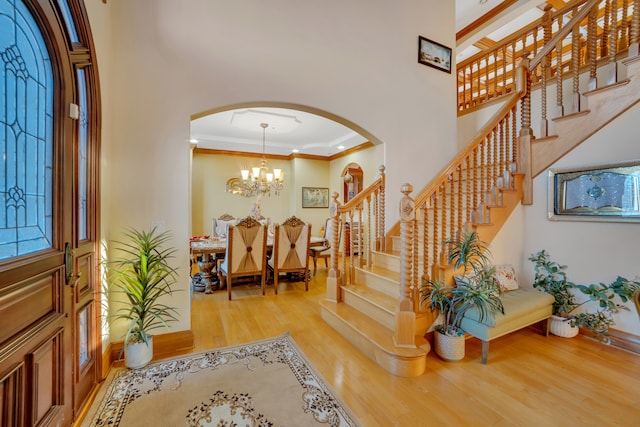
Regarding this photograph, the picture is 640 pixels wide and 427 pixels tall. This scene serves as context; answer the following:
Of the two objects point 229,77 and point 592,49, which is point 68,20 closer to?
point 229,77

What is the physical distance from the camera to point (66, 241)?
148 cm

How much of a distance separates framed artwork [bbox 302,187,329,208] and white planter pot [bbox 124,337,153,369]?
569 cm

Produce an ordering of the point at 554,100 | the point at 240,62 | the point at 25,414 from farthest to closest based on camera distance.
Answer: the point at 554,100
the point at 240,62
the point at 25,414

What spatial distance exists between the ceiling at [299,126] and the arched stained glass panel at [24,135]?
9.17 feet

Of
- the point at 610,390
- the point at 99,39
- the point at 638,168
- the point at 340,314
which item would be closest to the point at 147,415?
the point at 340,314

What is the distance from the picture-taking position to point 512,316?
2264mm

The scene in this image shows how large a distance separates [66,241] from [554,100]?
4833mm

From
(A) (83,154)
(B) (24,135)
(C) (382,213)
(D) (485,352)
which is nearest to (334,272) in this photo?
(C) (382,213)

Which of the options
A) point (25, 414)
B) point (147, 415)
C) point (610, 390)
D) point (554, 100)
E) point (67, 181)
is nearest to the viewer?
point (25, 414)

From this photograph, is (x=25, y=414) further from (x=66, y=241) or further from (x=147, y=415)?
(x=66, y=241)

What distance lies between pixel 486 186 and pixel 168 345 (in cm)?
356

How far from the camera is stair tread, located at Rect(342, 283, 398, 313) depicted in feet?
8.18

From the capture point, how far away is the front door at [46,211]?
3.57 feet

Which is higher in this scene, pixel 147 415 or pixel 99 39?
pixel 99 39
